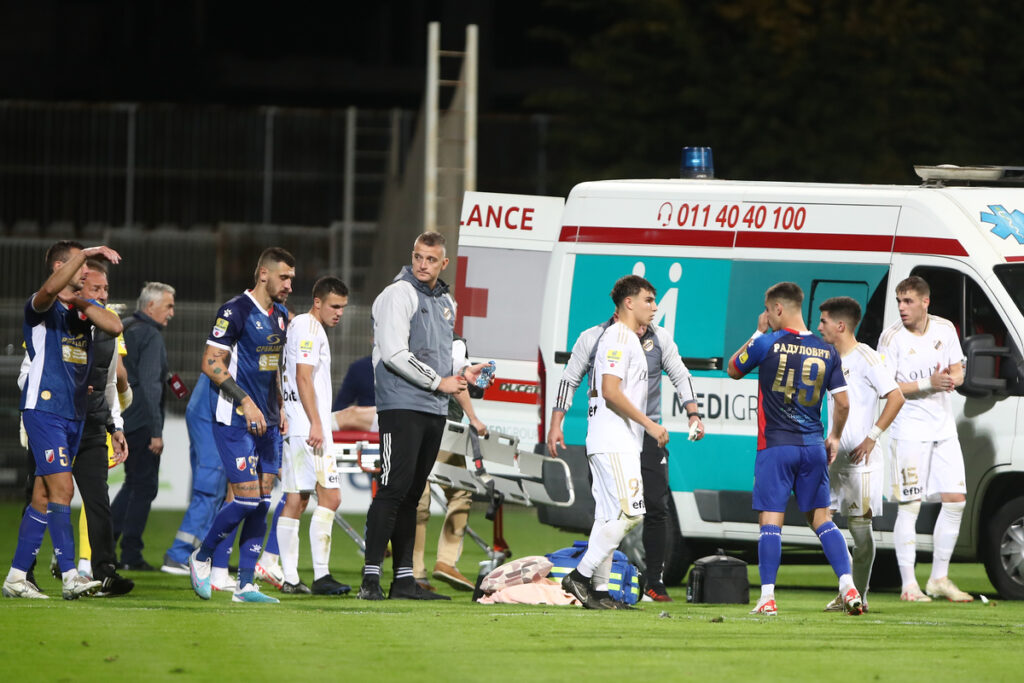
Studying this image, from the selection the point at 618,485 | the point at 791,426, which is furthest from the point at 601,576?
the point at 791,426

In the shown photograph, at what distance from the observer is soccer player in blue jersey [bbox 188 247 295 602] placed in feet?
33.6

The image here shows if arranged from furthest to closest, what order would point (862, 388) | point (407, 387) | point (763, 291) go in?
1. point (763, 291)
2. point (862, 388)
3. point (407, 387)

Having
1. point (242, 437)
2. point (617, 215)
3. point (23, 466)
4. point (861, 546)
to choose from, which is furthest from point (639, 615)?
point (23, 466)

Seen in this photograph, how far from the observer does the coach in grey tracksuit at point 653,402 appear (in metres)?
10.8

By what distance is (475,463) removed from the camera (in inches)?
462

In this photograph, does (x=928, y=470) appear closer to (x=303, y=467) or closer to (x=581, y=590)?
(x=581, y=590)

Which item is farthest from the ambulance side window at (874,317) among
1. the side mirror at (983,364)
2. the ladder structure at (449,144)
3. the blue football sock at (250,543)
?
the ladder structure at (449,144)

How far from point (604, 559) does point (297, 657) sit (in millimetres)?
2683

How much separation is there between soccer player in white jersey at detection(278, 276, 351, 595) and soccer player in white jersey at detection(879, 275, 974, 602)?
134 inches

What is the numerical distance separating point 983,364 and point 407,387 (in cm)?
369

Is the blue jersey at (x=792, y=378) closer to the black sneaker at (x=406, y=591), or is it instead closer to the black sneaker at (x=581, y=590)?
the black sneaker at (x=581, y=590)

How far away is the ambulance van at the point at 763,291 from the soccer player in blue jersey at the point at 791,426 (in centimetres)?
190

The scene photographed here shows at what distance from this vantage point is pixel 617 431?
10164 mm

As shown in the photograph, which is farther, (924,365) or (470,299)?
(470,299)
